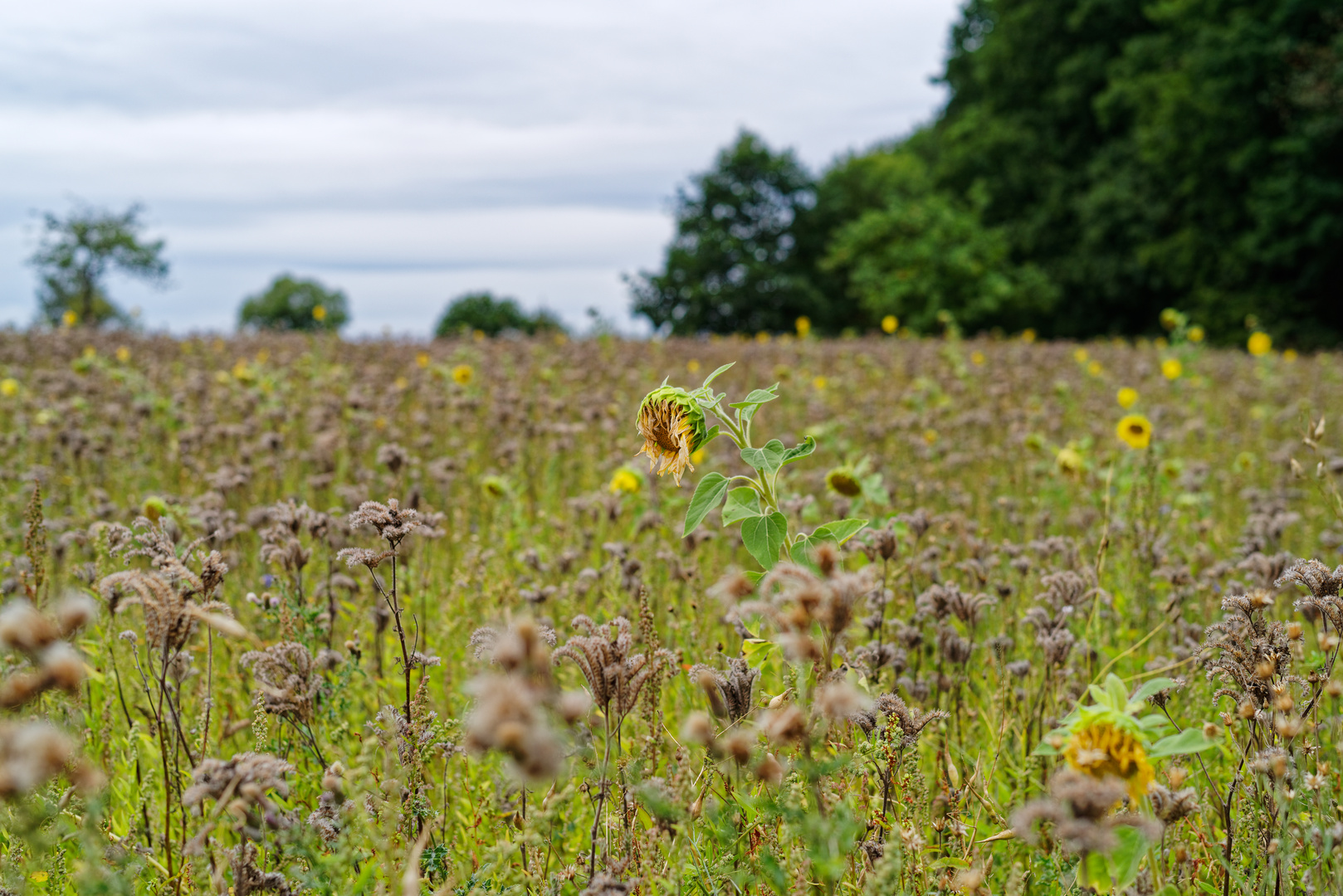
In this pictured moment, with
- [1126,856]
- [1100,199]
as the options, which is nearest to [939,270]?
[1100,199]

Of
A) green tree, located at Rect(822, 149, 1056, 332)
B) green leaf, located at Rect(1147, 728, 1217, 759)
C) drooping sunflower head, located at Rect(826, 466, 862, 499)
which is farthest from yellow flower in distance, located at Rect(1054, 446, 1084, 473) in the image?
green tree, located at Rect(822, 149, 1056, 332)

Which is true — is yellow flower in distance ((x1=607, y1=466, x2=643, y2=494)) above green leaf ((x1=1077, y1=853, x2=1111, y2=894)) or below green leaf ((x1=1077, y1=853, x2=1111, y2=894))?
above

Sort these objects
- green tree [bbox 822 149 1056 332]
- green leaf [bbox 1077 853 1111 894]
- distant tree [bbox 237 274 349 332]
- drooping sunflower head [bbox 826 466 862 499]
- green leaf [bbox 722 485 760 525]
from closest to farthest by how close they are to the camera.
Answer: green leaf [bbox 1077 853 1111 894] < green leaf [bbox 722 485 760 525] < drooping sunflower head [bbox 826 466 862 499] < green tree [bbox 822 149 1056 332] < distant tree [bbox 237 274 349 332]

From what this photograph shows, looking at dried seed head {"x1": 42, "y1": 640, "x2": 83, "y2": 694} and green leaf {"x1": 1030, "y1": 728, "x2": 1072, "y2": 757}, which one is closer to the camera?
dried seed head {"x1": 42, "y1": 640, "x2": 83, "y2": 694}

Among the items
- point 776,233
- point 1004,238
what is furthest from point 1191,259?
point 776,233

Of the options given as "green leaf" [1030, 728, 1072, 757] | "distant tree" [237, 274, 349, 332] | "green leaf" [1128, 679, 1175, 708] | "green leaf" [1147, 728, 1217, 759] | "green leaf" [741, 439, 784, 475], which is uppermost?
"distant tree" [237, 274, 349, 332]

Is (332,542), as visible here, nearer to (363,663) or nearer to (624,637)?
(363,663)

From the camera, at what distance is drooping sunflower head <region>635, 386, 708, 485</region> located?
176 centimetres

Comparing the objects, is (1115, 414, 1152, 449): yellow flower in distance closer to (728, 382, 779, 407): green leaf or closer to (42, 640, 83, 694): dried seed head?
(728, 382, 779, 407): green leaf

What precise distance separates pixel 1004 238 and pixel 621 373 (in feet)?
93.7

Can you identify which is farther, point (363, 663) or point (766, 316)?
point (766, 316)

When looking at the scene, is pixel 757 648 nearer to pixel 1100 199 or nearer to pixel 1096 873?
pixel 1096 873

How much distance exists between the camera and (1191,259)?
28703mm

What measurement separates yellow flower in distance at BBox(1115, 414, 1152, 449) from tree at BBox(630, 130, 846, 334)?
1465 inches
